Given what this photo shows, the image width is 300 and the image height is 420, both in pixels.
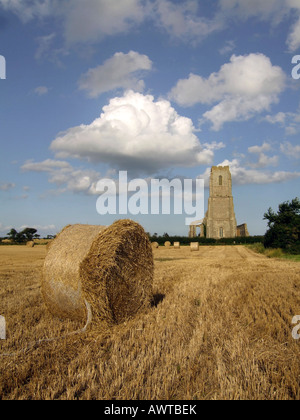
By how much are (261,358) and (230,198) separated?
222 ft

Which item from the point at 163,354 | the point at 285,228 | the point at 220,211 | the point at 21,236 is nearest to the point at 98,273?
the point at 163,354

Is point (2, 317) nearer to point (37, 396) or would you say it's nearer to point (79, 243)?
point (79, 243)

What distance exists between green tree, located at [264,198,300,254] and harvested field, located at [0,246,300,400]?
18511 millimetres

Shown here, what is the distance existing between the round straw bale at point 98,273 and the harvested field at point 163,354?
28 centimetres

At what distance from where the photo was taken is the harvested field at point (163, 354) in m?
2.81

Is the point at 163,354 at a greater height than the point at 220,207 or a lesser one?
lesser

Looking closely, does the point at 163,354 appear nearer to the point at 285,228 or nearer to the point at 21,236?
the point at 285,228

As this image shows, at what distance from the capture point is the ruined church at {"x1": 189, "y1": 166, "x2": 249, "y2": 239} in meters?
67.1

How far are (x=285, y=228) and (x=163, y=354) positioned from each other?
22375 millimetres

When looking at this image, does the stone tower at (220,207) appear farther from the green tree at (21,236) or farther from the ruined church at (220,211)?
the green tree at (21,236)

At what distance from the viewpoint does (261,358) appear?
3443 millimetres

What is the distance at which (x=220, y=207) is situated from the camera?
69250 millimetres

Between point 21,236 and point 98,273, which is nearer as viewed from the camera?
point 98,273

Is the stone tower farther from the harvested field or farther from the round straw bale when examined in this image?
the harvested field
